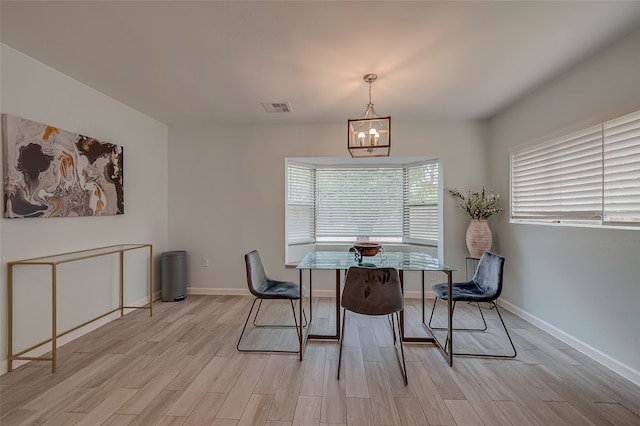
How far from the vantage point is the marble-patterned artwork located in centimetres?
215

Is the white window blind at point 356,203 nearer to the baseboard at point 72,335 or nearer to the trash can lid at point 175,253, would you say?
the trash can lid at point 175,253

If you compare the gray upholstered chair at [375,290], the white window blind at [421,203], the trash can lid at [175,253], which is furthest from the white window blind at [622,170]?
the trash can lid at [175,253]

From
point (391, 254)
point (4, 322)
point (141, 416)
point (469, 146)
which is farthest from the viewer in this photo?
point (469, 146)

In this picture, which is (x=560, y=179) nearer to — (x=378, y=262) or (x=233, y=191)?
(x=378, y=262)

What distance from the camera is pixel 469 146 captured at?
3.88 metres

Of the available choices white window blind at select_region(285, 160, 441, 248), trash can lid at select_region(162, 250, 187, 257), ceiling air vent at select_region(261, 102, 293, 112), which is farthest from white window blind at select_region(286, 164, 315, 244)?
trash can lid at select_region(162, 250, 187, 257)

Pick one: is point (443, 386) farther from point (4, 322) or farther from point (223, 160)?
point (223, 160)

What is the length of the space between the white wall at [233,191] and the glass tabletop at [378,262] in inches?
52.2

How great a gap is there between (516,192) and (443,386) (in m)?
2.53

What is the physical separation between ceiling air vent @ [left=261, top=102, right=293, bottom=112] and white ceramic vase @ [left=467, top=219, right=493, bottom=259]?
2.83 m

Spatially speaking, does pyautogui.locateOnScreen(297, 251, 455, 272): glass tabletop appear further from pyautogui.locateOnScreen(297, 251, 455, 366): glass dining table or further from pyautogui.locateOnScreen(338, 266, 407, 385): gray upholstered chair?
pyautogui.locateOnScreen(338, 266, 407, 385): gray upholstered chair

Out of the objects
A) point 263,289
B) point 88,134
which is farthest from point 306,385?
point 88,134

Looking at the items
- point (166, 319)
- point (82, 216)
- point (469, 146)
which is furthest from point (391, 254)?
point (82, 216)

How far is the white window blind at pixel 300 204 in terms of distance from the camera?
422 cm
